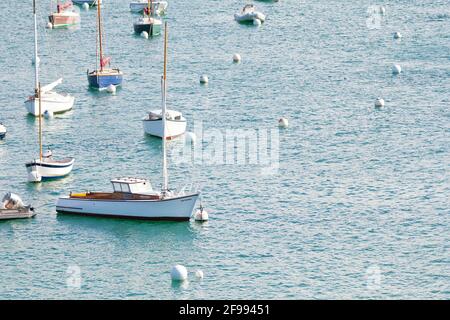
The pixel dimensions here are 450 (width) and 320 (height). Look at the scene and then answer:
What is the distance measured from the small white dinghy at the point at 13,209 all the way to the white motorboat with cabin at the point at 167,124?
17.1 metres

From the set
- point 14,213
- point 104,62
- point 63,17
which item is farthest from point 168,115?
point 63,17

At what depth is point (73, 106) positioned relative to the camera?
81.2m

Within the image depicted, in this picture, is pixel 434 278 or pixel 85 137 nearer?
pixel 434 278

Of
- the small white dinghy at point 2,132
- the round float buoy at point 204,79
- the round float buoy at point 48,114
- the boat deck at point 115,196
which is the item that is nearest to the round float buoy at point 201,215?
the boat deck at point 115,196

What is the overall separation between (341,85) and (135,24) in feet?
92.6

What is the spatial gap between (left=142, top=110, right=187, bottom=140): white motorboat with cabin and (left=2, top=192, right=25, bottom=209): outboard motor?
676 inches

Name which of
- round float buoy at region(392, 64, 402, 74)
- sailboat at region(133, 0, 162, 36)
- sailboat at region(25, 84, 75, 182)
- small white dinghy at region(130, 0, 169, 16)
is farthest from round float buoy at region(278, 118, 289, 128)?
small white dinghy at region(130, 0, 169, 16)

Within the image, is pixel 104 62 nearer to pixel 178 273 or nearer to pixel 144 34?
pixel 144 34

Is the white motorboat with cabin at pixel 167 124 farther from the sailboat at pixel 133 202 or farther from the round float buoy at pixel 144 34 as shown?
the round float buoy at pixel 144 34

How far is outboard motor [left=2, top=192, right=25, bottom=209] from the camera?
55500 millimetres

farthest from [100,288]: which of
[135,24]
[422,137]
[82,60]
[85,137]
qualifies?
[135,24]

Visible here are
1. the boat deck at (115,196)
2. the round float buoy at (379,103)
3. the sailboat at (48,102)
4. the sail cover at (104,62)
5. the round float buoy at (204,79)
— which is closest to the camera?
the boat deck at (115,196)

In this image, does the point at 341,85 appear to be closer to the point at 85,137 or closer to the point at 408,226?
the point at 85,137

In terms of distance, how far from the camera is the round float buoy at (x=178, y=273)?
47.2 m
